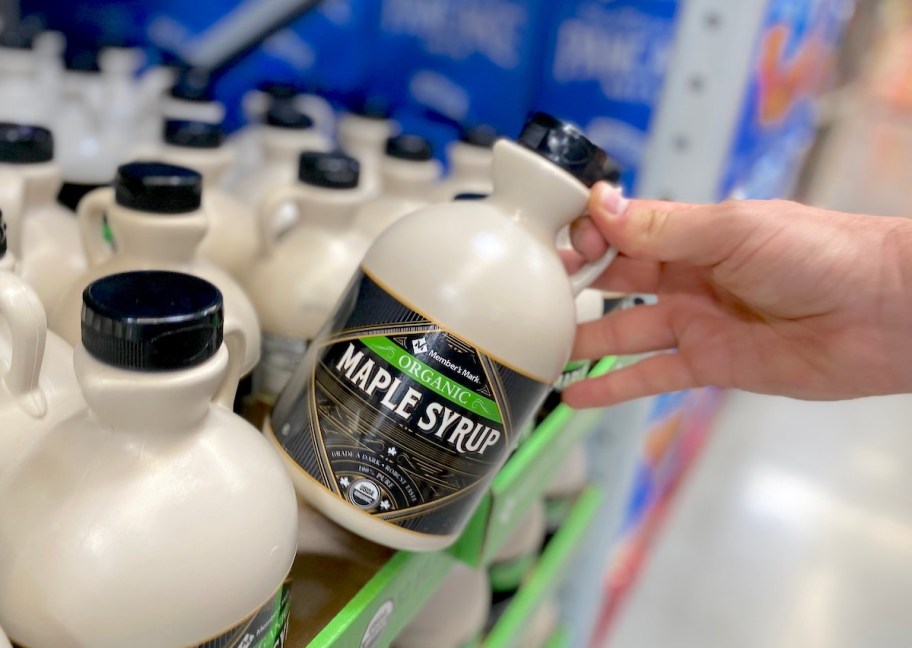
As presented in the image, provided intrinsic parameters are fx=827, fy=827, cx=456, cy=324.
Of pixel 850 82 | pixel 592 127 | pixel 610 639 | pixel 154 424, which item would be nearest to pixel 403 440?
pixel 154 424

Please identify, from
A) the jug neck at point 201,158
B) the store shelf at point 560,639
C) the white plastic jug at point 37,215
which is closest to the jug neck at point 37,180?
the white plastic jug at point 37,215

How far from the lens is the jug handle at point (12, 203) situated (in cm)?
57

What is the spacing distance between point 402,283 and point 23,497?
26cm

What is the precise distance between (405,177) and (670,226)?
368 mm

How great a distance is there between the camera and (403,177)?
37.2 inches

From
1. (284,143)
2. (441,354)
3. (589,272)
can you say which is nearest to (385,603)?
(441,354)

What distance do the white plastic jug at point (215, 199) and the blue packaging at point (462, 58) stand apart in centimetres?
66

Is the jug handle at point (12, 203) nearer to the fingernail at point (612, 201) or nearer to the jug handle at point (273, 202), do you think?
the jug handle at point (273, 202)

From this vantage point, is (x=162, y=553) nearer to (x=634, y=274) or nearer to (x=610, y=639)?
(x=634, y=274)

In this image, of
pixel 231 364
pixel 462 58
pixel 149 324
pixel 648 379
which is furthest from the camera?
pixel 462 58

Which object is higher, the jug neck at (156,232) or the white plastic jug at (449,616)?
the jug neck at (156,232)

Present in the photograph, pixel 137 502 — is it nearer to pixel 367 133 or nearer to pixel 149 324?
pixel 149 324

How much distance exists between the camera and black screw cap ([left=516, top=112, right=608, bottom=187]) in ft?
1.93

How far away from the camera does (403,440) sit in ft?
1.80
